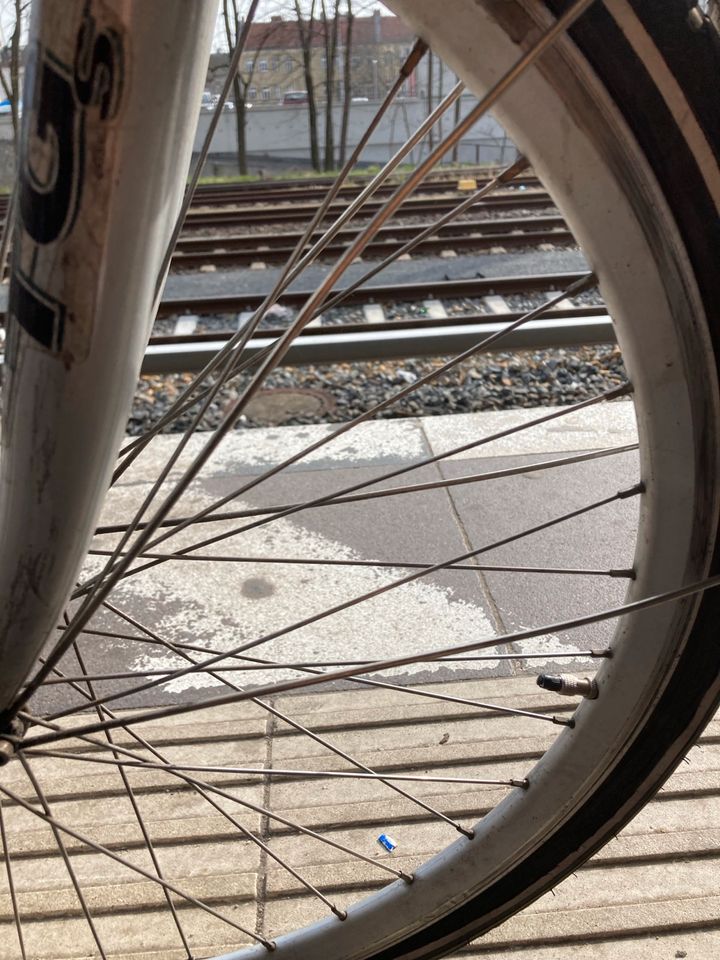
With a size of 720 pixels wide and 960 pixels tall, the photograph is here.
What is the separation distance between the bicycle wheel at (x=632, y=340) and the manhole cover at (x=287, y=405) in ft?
9.78

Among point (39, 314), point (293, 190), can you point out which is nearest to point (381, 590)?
point (39, 314)

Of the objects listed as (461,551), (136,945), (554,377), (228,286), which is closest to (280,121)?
(228,286)

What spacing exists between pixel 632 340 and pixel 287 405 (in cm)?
334

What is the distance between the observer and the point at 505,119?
31.3 inches

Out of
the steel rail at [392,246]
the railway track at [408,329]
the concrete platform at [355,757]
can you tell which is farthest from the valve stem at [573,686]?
the steel rail at [392,246]

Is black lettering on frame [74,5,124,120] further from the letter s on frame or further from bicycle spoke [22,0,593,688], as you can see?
bicycle spoke [22,0,593,688]

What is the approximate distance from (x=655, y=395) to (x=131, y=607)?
2.00 meters

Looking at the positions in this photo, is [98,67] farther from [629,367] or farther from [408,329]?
[408,329]

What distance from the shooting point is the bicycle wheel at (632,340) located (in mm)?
760

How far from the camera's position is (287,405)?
164 inches

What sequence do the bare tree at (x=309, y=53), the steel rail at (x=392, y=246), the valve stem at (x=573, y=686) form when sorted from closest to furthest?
the valve stem at (x=573, y=686), the steel rail at (x=392, y=246), the bare tree at (x=309, y=53)

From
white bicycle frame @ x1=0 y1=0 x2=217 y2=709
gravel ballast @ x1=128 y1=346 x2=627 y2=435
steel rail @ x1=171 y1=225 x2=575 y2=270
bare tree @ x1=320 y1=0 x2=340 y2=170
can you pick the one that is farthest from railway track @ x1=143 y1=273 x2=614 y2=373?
bare tree @ x1=320 y1=0 x2=340 y2=170

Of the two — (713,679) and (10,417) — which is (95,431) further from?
(713,679)

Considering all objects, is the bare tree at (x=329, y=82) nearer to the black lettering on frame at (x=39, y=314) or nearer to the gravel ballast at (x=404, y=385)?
the gravel ballast at (x=404, y=385)
